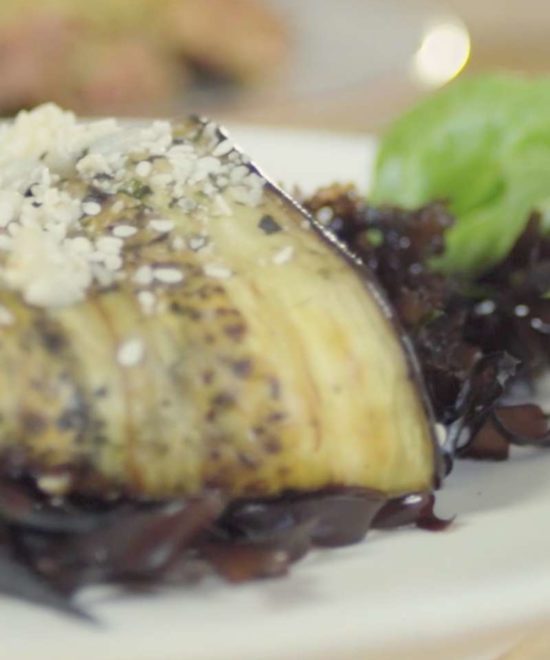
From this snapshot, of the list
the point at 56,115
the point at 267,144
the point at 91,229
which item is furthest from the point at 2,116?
the point at 91,229

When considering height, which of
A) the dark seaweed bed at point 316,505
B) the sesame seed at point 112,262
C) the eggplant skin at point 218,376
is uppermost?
the sesame seed at point 112,262

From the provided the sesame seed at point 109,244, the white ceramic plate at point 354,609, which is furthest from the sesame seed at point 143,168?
the white ceramic plate at point 354,609

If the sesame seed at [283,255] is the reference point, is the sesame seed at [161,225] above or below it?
above

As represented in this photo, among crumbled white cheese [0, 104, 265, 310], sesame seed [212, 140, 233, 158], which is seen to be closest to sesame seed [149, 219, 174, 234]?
crumbled white cheese [0, 104, 265, 310]

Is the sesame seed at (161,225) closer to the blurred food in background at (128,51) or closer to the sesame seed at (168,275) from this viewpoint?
the sesame seed at (168,275)

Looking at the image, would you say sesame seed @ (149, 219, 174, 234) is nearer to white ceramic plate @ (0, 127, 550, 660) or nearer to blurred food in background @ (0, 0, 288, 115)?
white ceramic plate @ (0, 127, 550, 660)

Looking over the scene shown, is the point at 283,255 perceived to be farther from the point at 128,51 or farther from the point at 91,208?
the point at 128,51

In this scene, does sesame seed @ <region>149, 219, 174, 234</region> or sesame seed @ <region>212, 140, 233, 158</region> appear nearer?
sesame seed @ <region>149, 219, 174, 234</region>
